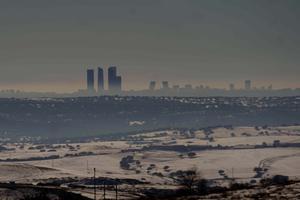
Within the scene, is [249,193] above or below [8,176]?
above

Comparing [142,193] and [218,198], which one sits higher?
[218,198]

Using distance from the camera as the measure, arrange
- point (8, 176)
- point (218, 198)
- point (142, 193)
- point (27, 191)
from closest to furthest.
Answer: point (218, 198), point (27, 191), point (142, 193), point (8, 176)

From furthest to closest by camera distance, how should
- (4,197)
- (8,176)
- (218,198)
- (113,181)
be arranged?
(8,176) → (113,181) → (4,197) → (218,198)

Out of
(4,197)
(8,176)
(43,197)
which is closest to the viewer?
(43,197)

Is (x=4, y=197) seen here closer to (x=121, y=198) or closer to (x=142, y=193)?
(x=121, y=198)

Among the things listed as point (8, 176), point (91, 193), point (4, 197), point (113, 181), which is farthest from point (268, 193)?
point (8, 176)

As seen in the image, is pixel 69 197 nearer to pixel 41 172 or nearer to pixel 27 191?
pixel 27 191

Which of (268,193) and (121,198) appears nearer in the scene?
(268,193)

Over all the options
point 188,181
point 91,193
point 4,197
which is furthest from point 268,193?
point 188,181

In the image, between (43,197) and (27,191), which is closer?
(43,197)
